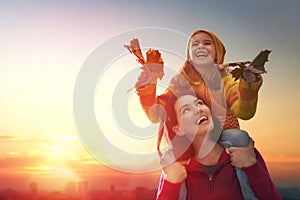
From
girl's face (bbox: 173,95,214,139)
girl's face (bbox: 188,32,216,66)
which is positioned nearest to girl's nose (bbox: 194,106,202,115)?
girl's face (bbox: 173,95,214,139)

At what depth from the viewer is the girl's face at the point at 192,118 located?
1.98 m

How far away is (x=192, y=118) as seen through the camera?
6.51 ft

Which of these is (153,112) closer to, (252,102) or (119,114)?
(119,114)

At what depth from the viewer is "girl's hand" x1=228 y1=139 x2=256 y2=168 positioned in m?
1.94

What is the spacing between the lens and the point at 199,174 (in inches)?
78.2

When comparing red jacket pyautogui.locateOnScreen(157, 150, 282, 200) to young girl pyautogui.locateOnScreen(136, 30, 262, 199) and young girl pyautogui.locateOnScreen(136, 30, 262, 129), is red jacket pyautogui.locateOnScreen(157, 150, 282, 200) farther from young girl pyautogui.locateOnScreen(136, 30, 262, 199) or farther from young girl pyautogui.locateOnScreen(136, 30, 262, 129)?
young girl pyautogui.locateOnScreen(136, 30, 262, 129)

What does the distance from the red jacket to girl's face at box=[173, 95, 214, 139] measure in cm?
11

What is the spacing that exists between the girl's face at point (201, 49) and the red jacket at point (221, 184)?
1.16 feet

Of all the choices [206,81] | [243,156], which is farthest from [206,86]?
[243,156]

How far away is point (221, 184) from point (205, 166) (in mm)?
88

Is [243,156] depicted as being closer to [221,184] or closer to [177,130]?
[221,184]

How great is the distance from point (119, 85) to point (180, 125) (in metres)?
0.28

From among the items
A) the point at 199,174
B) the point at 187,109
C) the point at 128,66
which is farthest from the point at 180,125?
the point at 128,66

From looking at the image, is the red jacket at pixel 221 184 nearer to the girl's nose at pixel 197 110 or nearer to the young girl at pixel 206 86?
the young girl at pixel 206 86
